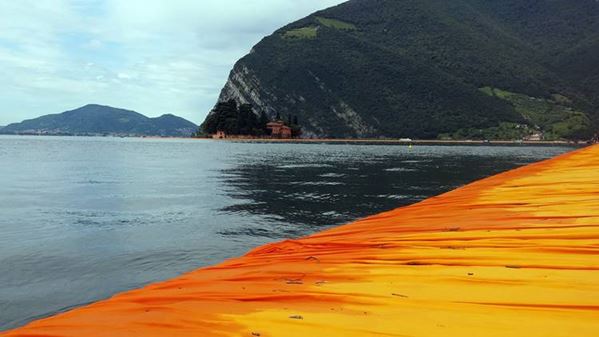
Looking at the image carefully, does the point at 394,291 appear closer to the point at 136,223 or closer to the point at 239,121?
the point at 136,223

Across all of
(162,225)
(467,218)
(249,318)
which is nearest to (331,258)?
(249,318)

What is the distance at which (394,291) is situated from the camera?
3.29 m

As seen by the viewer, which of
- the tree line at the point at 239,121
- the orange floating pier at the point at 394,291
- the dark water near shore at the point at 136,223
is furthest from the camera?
the tree line at the point at 239,121

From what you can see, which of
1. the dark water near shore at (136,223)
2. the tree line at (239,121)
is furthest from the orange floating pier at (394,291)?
the tree line at (239,121)

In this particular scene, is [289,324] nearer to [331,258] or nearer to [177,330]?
[177,330]

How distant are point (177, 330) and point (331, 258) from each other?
6.90 feet

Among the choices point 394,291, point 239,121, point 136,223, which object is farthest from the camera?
point 239,121

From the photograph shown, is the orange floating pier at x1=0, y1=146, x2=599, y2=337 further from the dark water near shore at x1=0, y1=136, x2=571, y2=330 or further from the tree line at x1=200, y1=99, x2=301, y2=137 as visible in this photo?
the tree line at x1=200, y1=99, x2=301, y2=137

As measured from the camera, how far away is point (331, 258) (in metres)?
4.64

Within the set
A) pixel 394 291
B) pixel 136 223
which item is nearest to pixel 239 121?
Answer: pixel 136 223

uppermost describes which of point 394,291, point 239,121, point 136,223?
point 239,121

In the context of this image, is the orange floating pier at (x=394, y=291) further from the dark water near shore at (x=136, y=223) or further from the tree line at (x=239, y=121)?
the tree line at (x=239, y=121)

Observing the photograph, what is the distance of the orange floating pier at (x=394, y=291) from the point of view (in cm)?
266

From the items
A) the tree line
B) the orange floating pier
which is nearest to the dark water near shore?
the orange floating pier
